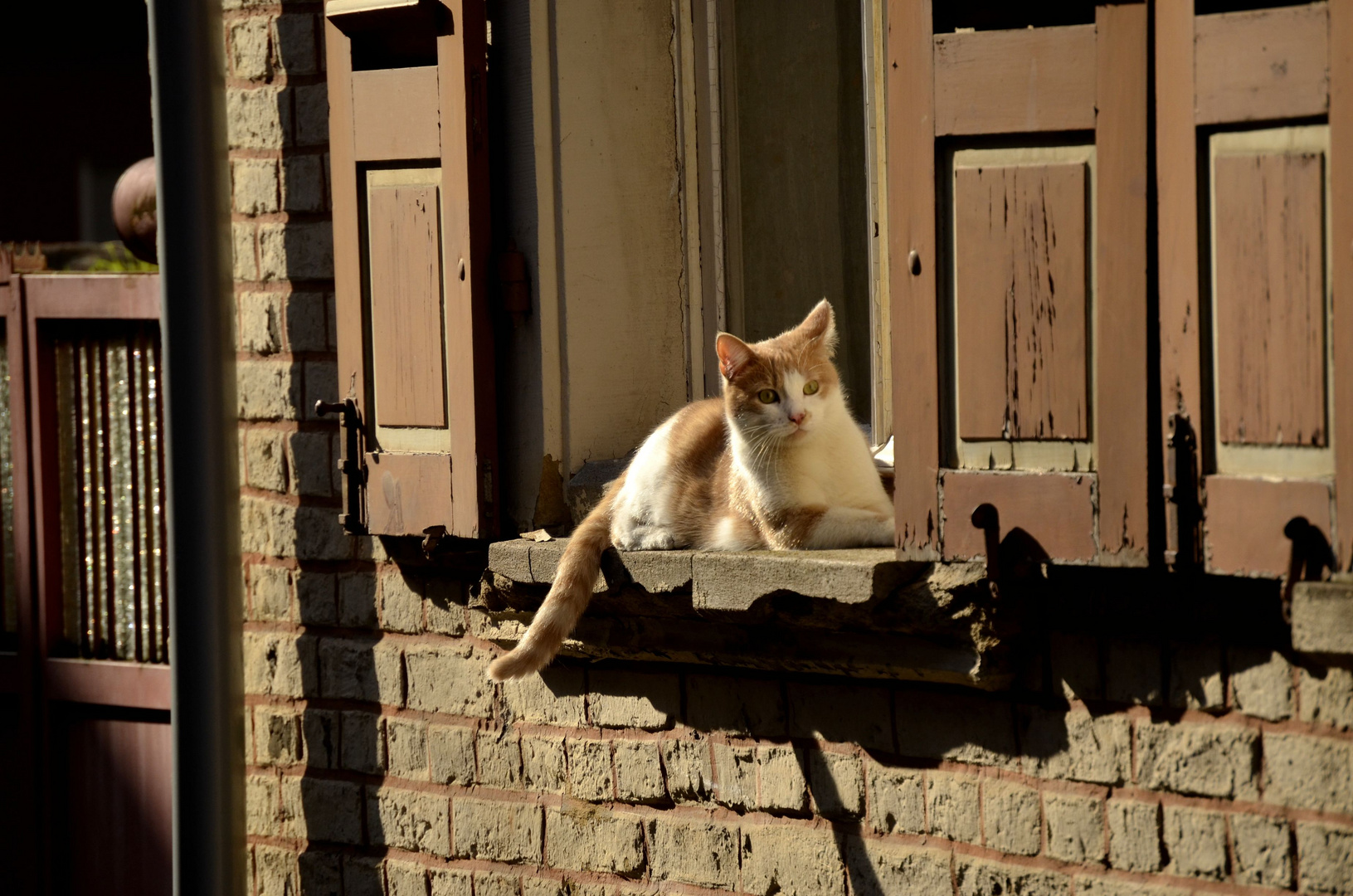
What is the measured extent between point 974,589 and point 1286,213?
902 millimetres

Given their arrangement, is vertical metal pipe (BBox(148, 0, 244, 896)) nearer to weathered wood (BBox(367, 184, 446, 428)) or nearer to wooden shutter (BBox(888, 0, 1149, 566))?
weathered wood (BBox(367, 184, 446, 428))

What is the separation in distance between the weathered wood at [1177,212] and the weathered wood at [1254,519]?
0.13m

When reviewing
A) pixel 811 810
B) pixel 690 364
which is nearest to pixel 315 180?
pixel 690 364

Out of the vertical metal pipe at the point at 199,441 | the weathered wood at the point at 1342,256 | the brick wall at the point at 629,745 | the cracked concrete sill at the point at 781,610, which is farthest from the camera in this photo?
the vertical metal pipe at the point at 199,441

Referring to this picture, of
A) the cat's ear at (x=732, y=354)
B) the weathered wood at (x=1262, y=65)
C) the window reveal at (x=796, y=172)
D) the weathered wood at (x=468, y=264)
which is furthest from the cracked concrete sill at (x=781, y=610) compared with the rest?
the weathered wood at (x=1262, y=65)

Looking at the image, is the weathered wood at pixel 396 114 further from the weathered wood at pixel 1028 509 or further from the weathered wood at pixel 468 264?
the weathered wood at pixel 1028 509

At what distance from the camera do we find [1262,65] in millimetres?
2480

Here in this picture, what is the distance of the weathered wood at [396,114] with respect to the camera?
140 inches

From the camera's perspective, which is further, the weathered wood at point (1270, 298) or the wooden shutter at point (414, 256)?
the wooden shutter at point (414, 256)

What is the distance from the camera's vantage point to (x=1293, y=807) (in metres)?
2.75

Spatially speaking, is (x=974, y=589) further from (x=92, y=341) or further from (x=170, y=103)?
(x=92, y=341)

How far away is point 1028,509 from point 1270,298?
0.58m

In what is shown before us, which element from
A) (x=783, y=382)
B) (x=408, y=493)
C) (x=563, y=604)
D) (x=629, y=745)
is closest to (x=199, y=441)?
(x=408, y=493)

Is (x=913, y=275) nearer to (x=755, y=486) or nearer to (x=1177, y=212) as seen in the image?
(x=1177, y=212)
